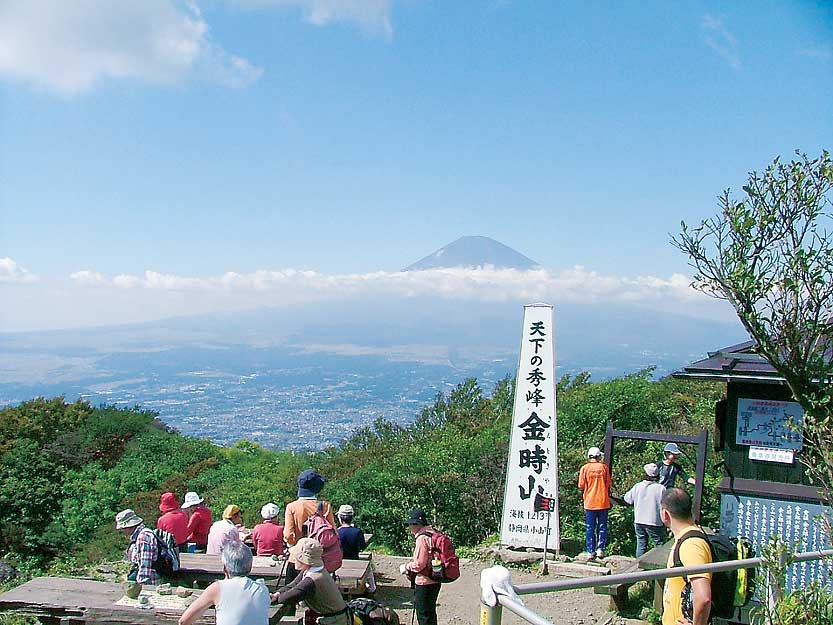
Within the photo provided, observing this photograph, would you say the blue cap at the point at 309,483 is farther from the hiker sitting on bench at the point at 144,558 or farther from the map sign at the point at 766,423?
the map sign at the point at 766,423

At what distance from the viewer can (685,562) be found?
3576 mm

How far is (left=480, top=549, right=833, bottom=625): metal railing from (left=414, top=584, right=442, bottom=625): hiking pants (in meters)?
2.74

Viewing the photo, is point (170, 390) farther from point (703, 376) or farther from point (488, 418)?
point (703, 376)

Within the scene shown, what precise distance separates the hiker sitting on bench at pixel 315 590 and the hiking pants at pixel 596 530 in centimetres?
480

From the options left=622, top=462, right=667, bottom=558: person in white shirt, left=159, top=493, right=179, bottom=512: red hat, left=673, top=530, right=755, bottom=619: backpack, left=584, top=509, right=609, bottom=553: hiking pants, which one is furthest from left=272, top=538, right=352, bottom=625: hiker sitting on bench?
left=584, top=509, right=609, bottom=553: hiking pants

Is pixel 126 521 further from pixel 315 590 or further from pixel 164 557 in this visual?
pixel 315 590

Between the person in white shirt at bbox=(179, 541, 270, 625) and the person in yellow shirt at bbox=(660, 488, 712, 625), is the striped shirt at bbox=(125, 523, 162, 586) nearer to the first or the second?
the person in white shirt at bbox=(179, 541, 270, 625)

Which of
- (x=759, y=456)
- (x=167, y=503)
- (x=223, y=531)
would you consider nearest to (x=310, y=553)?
(x=223, y=531)

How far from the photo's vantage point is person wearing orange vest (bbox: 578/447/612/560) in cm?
866

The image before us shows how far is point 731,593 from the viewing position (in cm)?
396

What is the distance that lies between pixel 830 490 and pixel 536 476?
579cm

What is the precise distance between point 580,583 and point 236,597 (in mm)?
1912

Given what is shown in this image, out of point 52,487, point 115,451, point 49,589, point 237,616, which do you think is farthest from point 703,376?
point 115,451

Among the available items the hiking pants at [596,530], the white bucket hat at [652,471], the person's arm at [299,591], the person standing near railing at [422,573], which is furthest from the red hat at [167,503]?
the white bucket hat at [652,471]
